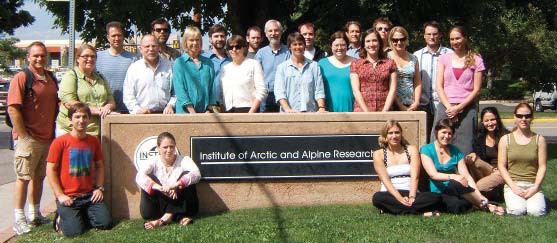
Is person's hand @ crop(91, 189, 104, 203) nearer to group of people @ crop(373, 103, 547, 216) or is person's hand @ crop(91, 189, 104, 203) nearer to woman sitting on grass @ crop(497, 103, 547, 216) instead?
group of people @ crop(373, 103, 547, 216)

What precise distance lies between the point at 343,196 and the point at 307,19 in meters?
7.26

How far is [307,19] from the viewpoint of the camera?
14656 millimetres

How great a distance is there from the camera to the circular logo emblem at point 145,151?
7781 mm

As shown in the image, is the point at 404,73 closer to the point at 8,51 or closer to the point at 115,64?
the point at 115,64

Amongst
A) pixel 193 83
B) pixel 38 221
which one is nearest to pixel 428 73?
pixel 193 83

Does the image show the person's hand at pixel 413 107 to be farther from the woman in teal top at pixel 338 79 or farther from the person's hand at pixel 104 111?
the person's hand at pixel 104 111

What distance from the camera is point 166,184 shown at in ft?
23.5

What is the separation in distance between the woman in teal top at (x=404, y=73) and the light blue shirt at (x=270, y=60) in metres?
1.25

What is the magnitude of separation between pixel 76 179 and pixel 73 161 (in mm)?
190

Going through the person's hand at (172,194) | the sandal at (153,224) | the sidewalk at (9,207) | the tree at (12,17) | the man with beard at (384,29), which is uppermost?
the tree at (12,17)

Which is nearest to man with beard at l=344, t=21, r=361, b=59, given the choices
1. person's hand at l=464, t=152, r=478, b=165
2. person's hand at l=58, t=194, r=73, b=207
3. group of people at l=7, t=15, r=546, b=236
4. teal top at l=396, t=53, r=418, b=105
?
group of people at l=7, t=15, r=546, b=236

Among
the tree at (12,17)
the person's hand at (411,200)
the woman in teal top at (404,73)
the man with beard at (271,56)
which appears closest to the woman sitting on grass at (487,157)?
the woman in teal top at (404,73)

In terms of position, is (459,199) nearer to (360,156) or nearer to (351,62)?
(360,156)

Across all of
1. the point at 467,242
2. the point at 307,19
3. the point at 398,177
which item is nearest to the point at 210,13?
the point at 307,19
